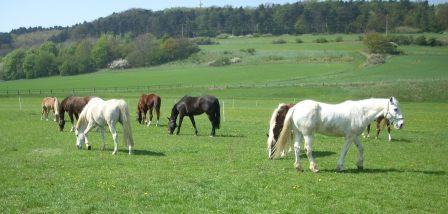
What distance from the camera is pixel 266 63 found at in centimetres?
10075

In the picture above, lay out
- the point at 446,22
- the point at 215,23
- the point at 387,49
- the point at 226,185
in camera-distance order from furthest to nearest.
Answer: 1. the point at 215,23
2. the point at 446,22
3. the point at 387,49
4. the point at 226,185

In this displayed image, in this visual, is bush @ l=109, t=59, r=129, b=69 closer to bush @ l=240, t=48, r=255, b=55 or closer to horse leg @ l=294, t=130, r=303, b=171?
bush @ l=240, t=48, r=255, b=55

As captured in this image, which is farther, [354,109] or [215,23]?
[215,23]

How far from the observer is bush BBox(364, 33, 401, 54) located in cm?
9788

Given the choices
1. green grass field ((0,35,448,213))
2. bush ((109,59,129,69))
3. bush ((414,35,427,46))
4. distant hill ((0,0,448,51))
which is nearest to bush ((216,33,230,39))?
A: distant hill ((0,0,448,51))

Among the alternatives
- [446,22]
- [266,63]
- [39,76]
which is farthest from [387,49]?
[39,76]

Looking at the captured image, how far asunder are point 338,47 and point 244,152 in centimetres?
9645

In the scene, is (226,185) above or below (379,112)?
below

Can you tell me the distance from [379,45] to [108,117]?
296ft

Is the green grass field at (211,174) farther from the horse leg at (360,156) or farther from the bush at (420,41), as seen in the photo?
the bush at (420,41)

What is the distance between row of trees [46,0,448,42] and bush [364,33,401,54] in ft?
150

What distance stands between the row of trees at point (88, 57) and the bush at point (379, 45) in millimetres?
44420

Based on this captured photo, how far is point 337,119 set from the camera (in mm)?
13797

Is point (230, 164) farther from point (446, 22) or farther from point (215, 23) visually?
point (215, 23)
